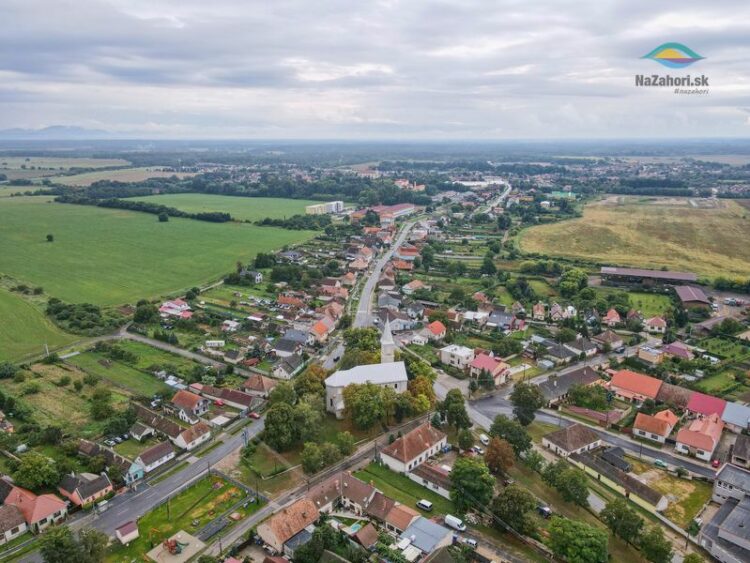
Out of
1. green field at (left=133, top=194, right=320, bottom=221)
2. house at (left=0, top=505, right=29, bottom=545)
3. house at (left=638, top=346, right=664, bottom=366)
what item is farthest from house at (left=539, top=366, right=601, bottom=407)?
green field at (left=133, top=194, right=320, bottom=221)

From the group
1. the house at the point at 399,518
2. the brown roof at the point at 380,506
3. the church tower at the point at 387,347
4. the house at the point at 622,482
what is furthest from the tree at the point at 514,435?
the church tower at the point at 387,347

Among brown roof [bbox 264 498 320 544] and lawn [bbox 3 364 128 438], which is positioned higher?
lawn [bbox 3 364 128 438]

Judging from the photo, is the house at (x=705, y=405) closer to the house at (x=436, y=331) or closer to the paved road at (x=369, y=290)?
the house at (x=436, y=331)

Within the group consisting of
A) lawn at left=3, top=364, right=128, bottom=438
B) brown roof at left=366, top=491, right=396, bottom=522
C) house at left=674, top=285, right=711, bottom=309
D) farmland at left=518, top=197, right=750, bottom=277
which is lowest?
brown roof at left=366, top=491, right=396, bottom=522

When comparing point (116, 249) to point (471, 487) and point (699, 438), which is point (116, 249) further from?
point (699, 438)

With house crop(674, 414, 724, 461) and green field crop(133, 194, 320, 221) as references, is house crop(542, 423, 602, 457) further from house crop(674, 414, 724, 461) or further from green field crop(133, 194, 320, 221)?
green field crop(133, 194, 320, 221)

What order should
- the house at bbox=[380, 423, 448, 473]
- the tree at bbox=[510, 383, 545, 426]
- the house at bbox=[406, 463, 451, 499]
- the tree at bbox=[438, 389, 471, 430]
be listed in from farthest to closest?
the tree at bbox=[510, 383, 545, 426]
the tree at bbox=[438, 389, 471, 430]
the house at bbox=[380, 423, 448, 473]
the house at bbox=[406, 463, 451, 499]
